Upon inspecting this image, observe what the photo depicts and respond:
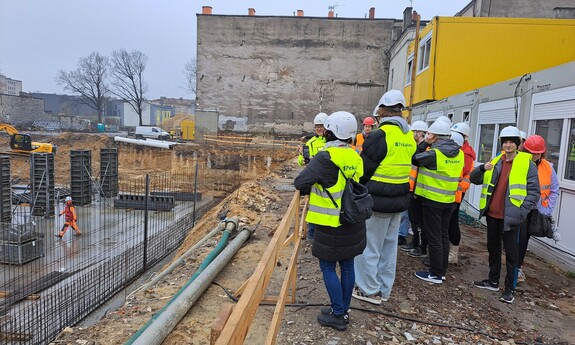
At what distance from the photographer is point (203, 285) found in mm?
4324

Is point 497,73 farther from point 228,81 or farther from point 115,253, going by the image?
point 228,81

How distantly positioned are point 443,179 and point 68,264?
10.4m

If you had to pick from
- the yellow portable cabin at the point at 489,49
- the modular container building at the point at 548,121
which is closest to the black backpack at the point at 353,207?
the modular container building at the point at 548,121

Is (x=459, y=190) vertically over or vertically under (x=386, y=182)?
under

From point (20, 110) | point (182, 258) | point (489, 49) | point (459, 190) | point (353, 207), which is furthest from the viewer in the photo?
point (20, 110)

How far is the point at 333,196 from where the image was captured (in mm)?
3014

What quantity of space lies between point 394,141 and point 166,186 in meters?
20.5

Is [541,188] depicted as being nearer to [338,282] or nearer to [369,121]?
[338,282]

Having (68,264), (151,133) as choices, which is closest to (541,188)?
(68,264)

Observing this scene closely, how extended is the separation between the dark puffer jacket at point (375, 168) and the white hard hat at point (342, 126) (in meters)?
0.53

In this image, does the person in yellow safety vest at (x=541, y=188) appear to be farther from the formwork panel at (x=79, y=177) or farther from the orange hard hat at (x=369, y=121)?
the formwork panel at (x=79, y=177)

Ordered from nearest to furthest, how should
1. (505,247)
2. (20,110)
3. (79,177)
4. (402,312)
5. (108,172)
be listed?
(402,312)
(505,247)
(79,177)
(108,172)
(20,110)

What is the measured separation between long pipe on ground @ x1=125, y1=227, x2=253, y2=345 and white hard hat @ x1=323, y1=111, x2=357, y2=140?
7.73 ft

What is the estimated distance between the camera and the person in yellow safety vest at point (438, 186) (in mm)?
4246
